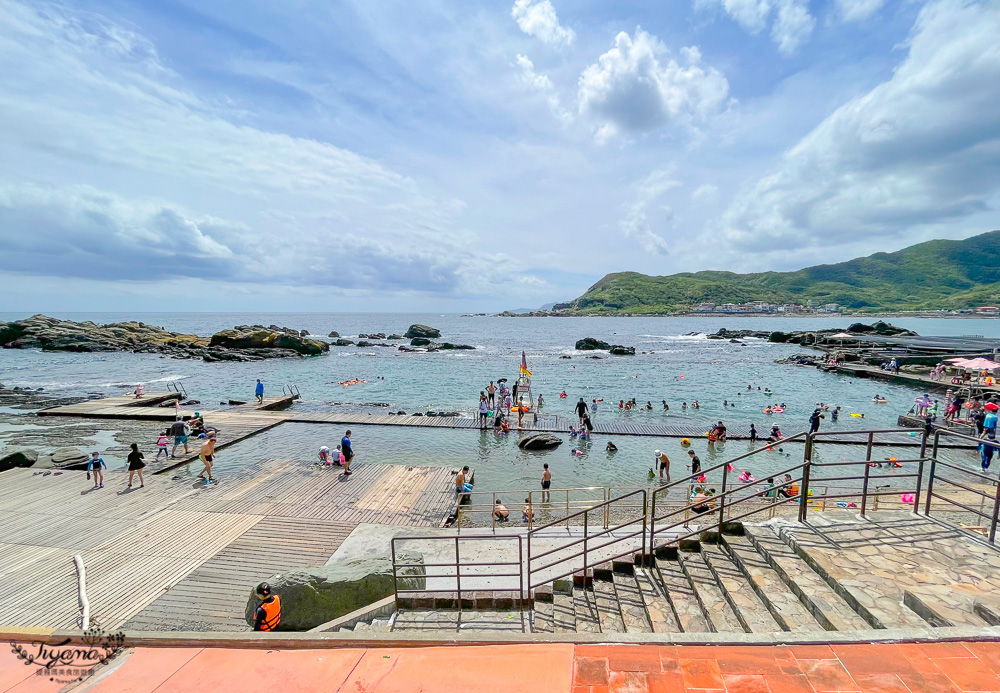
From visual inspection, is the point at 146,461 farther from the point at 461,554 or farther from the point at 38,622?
the point at 461,554

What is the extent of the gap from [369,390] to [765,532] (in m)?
36.7

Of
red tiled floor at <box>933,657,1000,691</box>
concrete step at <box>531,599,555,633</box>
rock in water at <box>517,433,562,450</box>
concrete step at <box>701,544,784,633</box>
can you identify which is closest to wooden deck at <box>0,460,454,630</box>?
concrete step at <box>531,599,555,633</box>

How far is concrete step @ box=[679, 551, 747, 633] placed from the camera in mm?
4820

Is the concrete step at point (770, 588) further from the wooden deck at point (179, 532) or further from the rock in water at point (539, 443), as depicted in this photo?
the rock in water at point (539, 443)

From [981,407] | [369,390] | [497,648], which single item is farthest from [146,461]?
[981,407]

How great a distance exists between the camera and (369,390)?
1551 inches

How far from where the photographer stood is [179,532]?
34.4 feet

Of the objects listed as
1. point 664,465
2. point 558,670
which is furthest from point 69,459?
point 664,465

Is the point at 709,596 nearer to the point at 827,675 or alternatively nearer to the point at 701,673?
the point at 827,675

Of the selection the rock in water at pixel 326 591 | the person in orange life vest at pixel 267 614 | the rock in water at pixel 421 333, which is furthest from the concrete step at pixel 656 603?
the rock in water at pixel 421 333

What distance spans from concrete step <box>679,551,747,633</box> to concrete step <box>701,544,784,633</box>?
7 cm

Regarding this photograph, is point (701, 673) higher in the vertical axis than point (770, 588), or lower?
higher

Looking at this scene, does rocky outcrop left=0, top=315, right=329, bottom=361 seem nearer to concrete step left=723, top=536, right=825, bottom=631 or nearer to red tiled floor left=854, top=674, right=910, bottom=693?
concrete step left=723, top=536, right=825, bottom=631

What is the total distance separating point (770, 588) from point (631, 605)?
1.79 metres
